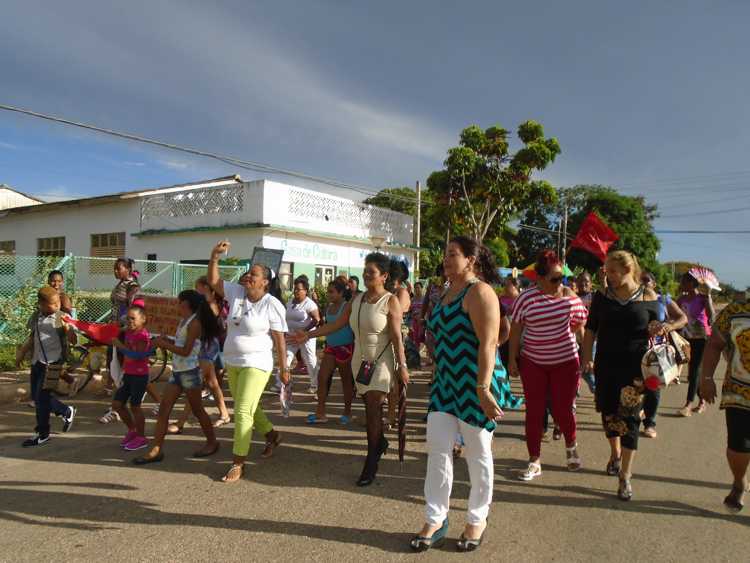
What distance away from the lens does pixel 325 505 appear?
3.86m

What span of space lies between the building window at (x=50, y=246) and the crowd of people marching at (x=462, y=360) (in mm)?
20682

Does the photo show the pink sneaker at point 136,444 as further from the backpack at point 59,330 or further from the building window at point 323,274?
the building window at point 323,274

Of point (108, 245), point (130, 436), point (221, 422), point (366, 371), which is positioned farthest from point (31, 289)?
point (108, 245)

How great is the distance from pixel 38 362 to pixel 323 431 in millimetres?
3059

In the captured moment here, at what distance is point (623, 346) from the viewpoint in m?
4.30

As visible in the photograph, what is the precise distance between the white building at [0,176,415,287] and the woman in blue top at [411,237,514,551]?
14.0 meters

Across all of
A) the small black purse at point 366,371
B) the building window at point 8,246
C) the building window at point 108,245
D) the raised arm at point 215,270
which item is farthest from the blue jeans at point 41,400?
the building window at point 8,246

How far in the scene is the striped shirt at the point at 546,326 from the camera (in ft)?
14.6

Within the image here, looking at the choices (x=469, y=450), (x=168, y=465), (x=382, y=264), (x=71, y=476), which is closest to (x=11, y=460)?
(x=71, y=476)

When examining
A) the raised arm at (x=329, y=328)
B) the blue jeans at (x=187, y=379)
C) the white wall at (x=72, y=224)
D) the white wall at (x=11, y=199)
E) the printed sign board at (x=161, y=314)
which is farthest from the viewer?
the white wall at (x=11, y=199)

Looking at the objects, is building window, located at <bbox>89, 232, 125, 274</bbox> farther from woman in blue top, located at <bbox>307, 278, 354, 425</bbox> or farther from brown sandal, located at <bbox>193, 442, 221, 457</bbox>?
brown sandal, located at <bbox>193, 442, 221, 457</bbox>

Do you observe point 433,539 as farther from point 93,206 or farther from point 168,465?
point 93,206

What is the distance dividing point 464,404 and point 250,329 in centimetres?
205

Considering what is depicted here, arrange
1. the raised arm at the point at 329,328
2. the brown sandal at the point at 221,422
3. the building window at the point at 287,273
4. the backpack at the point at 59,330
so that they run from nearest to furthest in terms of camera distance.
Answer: the raised arm at the point at 329,328, the backpack at the point at 59,330, the brown sandal at the point at 221,422, the building window at the point at 287,273
